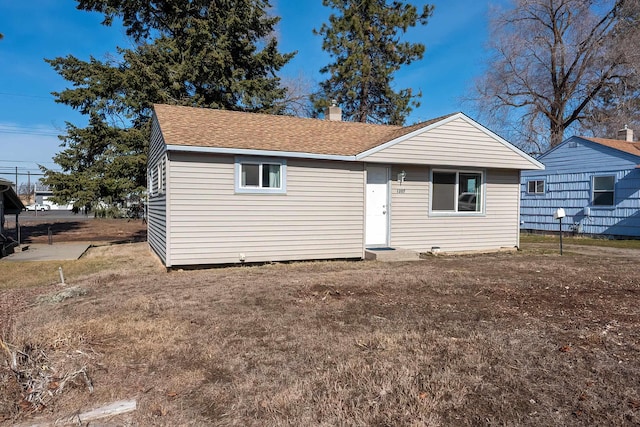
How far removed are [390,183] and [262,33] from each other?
44.5ft

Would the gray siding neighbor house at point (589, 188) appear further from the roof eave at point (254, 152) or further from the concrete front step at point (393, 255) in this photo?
the roof eave at point (254, 152)

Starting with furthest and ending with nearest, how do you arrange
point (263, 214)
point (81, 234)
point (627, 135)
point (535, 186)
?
point (535, 186) → point (81, 234) → point (627, 135) → point (263, 214)

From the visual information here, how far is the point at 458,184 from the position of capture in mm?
11578

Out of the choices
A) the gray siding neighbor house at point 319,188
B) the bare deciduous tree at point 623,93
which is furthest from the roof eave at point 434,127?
the bare deciduous tree at point 623,93

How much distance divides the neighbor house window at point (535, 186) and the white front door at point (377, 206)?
453 inches

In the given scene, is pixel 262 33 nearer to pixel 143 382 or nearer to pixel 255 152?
pixel 255 152

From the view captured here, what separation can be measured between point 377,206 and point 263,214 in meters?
3.10

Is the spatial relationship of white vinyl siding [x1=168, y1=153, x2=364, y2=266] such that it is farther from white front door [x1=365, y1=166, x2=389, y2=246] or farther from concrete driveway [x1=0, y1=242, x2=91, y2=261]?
concrete driveway [x1=0, y1=242, x2=91, y2=261]

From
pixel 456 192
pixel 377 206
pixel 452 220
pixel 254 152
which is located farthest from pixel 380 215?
pixel 254 152

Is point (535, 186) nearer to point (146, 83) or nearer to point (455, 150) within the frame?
point (455, 150)

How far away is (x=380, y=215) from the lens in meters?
10.9

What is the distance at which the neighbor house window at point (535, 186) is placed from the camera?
18875 mm

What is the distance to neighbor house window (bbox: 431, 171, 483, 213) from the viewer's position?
37.3 ft

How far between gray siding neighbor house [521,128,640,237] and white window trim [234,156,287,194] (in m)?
13.3
